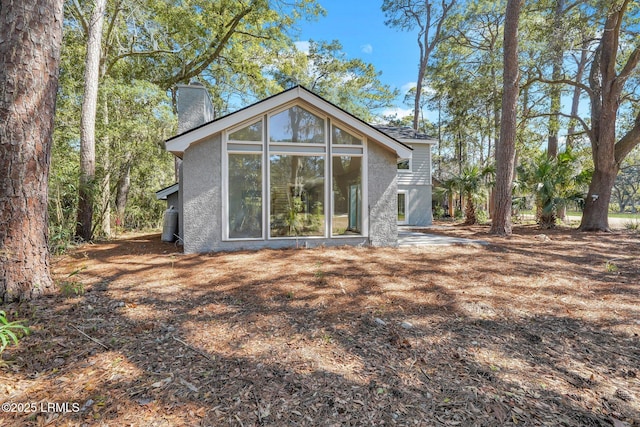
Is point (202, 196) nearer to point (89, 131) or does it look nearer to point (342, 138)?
point (342, 138)

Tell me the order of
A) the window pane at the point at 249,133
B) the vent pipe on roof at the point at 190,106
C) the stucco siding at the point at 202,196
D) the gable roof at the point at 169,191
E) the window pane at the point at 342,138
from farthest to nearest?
the gable roof at the point at 169,191 → the vent pipe on roof at the point at 190,106 → the window pane at the point at 342,138 → the window pane at the point at 249,133 → the stucco siding at the point at 202,196

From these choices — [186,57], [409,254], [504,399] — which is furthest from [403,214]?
[504,399]

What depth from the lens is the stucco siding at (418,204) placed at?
16266mm

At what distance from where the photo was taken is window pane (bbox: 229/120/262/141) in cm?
708

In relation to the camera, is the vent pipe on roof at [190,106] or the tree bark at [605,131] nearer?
the vent pipe on roof at [190,106]

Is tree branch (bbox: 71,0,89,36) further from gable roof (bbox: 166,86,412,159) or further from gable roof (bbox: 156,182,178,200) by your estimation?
gable roof (bbox: 166,86,412,159)

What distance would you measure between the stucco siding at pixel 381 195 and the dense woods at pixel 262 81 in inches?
190

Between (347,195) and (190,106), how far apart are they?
536 cm

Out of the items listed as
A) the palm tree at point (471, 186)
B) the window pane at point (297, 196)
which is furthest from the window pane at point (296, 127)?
the palm tree at point (471, 186)

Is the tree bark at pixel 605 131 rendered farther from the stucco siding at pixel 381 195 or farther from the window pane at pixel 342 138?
the window pane at pixel 342 138

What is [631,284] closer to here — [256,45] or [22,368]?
[22,368]

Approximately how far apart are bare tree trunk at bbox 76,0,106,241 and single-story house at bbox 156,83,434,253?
313 cm

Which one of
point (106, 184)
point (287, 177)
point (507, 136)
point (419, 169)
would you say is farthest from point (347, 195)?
point (419, 169)

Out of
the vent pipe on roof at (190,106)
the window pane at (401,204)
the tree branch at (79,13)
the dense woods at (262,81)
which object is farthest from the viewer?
the window pane at (401,204)
